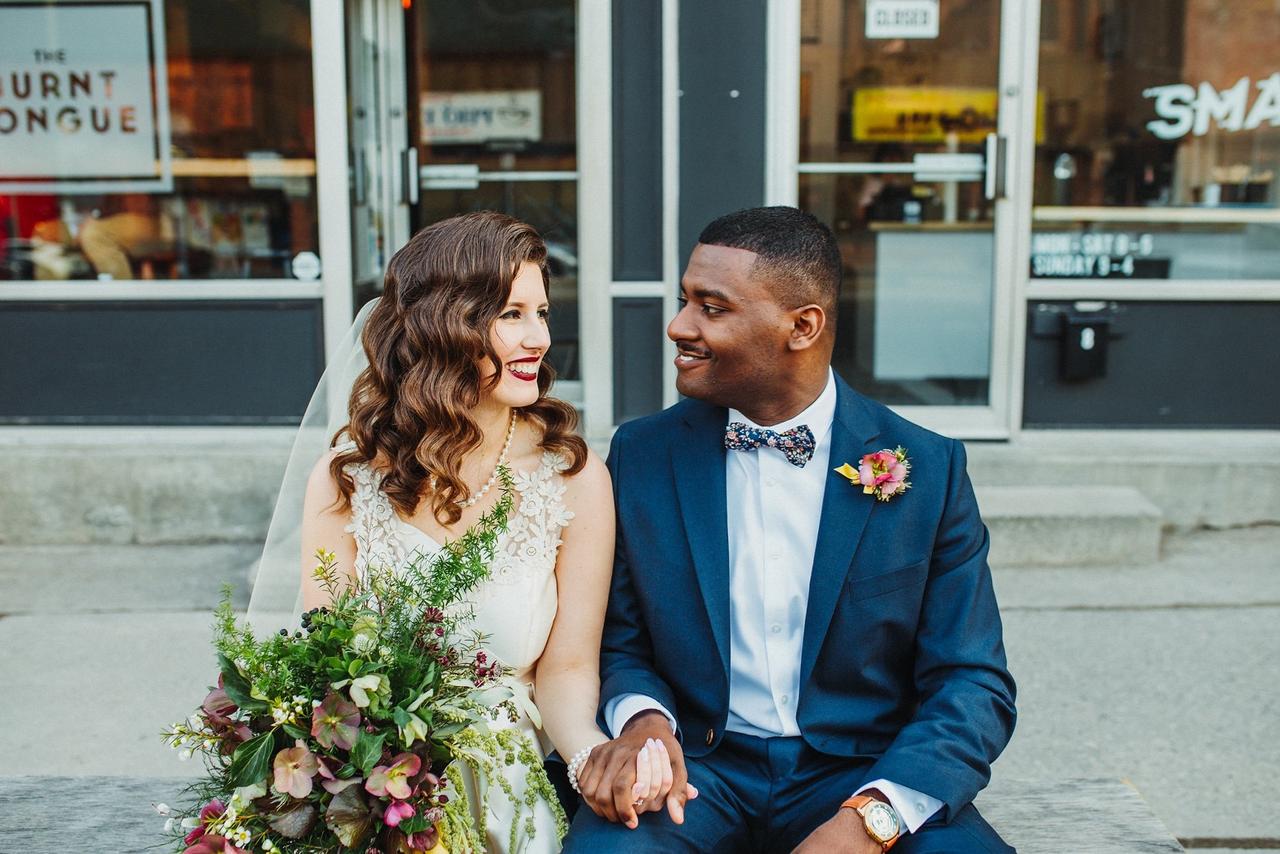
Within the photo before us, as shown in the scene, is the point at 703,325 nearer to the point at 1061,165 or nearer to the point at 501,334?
the point at 501,334

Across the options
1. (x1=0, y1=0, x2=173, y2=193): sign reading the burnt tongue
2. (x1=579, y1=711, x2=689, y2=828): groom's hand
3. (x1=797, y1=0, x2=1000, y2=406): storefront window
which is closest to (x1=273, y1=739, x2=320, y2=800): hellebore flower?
(x1=579, y1=711, x2=689, y2=828): groom's hand

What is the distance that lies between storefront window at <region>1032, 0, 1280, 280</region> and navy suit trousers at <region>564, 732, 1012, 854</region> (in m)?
4.60

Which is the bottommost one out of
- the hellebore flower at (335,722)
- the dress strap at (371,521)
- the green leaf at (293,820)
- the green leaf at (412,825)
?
the green leaf at (412,825)

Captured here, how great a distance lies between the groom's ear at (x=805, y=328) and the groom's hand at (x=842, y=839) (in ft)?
3.02

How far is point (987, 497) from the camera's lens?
20.1ft

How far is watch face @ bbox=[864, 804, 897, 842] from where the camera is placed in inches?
88.9

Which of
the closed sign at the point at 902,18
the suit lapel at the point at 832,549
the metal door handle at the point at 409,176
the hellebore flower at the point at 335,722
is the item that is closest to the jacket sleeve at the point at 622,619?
the suit lapel at the point at 832,549

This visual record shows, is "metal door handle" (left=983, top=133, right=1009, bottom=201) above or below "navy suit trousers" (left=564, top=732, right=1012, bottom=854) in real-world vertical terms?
above

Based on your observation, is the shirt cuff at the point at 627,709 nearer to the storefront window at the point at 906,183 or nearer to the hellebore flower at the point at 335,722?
the hellebore flower at the point at 335,722

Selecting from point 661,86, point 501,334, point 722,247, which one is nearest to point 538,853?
point 501,334

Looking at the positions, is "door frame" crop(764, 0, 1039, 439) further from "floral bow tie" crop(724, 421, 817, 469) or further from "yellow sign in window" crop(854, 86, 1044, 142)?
"floral bow tie" crop(724, 421, 817, 469)

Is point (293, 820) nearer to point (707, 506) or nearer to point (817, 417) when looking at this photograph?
point (707, 506)

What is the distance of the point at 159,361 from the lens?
6.70 metres

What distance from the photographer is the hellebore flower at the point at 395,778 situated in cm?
189
